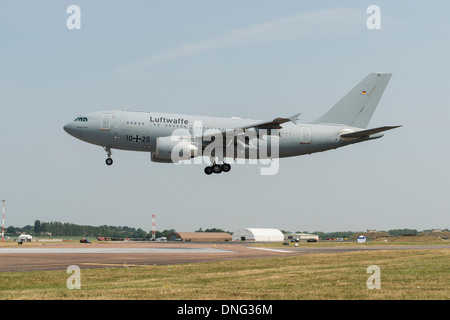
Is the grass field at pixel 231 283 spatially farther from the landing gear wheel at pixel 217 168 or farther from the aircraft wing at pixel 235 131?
the landing gear wheel at pixel 217 168

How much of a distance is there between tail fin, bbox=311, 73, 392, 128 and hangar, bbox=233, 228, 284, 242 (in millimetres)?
98553

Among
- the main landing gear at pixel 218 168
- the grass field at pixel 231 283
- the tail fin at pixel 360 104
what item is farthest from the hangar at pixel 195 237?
the grass field at pixel 231 283

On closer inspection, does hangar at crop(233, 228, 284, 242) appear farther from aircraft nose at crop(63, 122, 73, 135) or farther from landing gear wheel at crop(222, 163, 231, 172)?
aircraft nose at crop(63, 122, 73, 135)

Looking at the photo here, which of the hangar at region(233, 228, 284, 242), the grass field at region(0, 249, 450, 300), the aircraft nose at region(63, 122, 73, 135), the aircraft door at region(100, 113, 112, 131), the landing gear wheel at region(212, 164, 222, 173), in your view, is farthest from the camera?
the hangar at region(233, 228, 284, 242)

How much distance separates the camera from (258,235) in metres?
160

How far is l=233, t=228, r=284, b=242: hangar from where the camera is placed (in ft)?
522

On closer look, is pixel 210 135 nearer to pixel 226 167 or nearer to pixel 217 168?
pixel 217 168

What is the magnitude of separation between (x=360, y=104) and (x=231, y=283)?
40.1 metres

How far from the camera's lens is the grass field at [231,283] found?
23.0 m

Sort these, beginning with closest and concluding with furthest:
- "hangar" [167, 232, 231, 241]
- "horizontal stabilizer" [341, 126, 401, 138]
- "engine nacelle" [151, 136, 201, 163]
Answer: "engine nacelle" [151, 136, 201, 163] → "horizontal stabilizer" [341, 126, 401, 138] → "hangar" [167, 232, 231, 241]

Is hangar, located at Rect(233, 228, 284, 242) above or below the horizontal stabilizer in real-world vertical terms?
below

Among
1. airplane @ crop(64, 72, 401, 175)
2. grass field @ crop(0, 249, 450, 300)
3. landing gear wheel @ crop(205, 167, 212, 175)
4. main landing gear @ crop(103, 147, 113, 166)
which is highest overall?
airplane @ crop(64, 72, 401, 175)

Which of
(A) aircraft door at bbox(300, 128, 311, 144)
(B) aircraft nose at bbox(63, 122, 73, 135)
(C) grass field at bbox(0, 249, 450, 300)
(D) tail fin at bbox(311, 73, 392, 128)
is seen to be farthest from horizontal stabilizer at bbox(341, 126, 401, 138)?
(B) aircraft nose at bbox(63, 122, 73, 135)
